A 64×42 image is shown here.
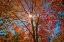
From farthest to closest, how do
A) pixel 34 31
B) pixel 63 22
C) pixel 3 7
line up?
pixel 63 22 < pixel 34 31 < pixel 3 7

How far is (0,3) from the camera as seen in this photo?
13.8 metres

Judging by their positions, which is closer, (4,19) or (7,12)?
(7,12)

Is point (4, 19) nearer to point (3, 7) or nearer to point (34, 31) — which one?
point (3, 7)

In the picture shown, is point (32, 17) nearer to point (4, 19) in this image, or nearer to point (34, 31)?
point (34, 31)

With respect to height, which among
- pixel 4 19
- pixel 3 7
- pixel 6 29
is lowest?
pixel 6 29

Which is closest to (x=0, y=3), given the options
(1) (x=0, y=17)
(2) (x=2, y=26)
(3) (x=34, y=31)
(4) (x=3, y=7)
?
(4) (x=3, y=7)

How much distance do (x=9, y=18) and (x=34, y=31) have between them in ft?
8.95

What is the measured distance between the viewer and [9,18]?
597 inches

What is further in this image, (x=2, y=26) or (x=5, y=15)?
(x=2, y=26)

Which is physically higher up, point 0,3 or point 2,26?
point 0,3

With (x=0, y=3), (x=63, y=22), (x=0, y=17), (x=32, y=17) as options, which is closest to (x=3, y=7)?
(x=0, y=3)

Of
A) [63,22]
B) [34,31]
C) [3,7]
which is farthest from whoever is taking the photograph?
[63,22]

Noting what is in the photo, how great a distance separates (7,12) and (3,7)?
0.72 meters

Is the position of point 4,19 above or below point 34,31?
above
